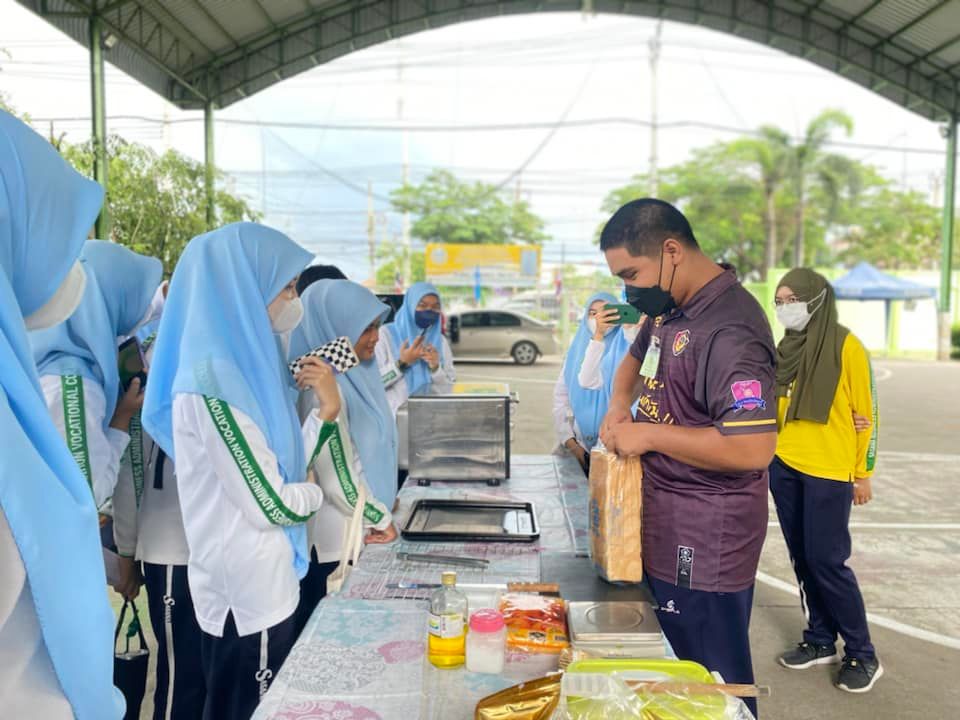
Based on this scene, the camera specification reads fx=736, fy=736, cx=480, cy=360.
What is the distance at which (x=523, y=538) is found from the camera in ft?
7.23

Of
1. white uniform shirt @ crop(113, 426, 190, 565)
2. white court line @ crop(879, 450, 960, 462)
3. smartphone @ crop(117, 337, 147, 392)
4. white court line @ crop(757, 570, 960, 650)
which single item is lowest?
white court line @ crop(757, 570, 960, 650)

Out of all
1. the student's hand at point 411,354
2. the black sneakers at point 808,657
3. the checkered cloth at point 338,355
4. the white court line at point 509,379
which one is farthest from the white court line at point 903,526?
the white court line at point 509,379

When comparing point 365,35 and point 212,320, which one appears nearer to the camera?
point 212,320

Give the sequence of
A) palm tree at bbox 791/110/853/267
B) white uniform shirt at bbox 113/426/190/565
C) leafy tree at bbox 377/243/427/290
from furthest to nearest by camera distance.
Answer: leafy tree at bbox 377/243/427/290 → palm tree at bbox 791/110/853/267 → white uniform shirt at bbox 113/426/190/565

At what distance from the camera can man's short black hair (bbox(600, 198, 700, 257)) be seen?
5.94ft

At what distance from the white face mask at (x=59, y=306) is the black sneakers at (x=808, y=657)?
3.11m

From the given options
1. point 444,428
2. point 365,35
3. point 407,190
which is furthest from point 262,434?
point 407,190

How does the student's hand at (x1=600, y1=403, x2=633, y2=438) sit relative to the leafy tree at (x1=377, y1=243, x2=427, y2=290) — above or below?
below

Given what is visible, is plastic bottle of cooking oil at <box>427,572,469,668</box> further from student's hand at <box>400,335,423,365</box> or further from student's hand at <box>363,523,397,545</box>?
student's hand at <box>400,335,423,365</box>

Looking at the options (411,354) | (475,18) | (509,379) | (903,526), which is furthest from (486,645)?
(475,18)

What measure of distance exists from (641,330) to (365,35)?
1322cm

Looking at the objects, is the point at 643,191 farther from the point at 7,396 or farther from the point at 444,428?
the point at 7,396

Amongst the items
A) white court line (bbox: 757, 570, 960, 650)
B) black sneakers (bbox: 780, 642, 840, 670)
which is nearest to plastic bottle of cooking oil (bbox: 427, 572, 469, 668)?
black sneakers (bbox: 780, 642, 840, 670)

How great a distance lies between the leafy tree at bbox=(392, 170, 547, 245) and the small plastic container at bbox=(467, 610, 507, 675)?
28.9 metres
